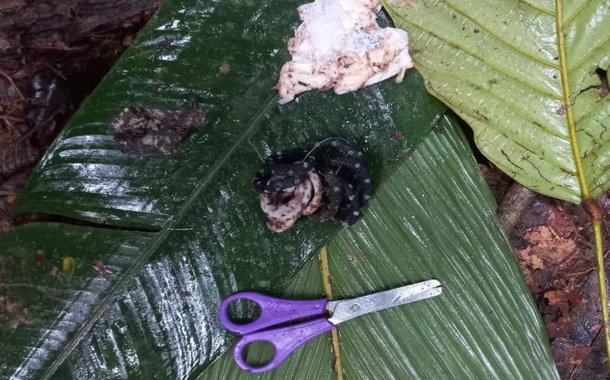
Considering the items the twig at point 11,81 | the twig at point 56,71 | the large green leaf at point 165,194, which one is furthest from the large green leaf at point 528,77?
the twig at point 11,81

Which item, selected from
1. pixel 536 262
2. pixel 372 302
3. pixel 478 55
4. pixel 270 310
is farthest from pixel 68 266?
pixel 536 262

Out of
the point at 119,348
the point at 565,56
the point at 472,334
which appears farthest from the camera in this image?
the point at 472,334

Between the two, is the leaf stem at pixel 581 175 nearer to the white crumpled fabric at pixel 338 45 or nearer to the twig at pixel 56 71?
the white crumpled fabric at pixel 338 45

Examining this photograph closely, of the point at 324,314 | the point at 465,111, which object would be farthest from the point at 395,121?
the point at 324,314

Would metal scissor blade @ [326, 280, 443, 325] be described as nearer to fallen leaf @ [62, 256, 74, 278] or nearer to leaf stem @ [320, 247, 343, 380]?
leaf stem @ [320, 247, 343, 380]

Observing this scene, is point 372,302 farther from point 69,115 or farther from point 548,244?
point 69,115

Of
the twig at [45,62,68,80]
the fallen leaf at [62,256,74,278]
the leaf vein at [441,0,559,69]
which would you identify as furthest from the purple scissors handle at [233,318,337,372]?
the twig at [45,62,68,80]

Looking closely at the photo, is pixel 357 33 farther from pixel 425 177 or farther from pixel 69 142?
pixel 69 142
